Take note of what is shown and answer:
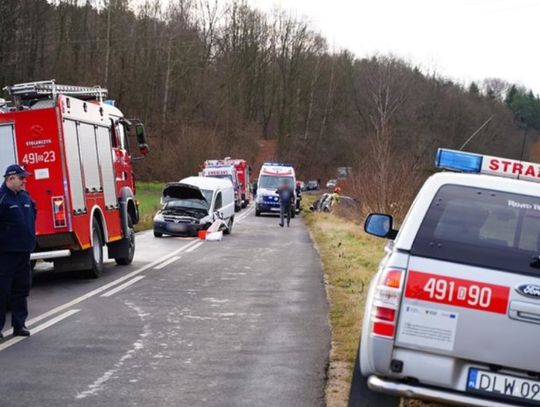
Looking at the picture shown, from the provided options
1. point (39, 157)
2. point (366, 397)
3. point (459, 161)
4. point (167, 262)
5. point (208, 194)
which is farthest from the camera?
point (208, 194)

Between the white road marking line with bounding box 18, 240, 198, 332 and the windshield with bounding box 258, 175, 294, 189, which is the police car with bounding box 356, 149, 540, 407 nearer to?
the white road marking line with bounding box 18, 240, 198, 332

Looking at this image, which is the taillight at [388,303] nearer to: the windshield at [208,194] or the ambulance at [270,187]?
the windshield at [208,194]

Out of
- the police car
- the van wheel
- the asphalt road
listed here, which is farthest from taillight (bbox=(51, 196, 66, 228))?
the van wheel

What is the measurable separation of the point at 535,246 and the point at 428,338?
98 centimetres

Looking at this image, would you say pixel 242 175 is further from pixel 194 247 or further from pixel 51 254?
pixel 51 254

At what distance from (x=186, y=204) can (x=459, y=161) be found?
19611 millimetres

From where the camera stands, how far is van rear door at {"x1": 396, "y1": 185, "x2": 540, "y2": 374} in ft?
15.5

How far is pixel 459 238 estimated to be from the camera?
199 inches

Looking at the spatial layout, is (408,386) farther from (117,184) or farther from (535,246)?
(117,184)

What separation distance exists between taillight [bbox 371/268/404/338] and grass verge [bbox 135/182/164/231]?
80.2 feet

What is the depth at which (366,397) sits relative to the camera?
5.38 metres

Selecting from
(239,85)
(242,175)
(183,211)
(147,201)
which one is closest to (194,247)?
(183,211)

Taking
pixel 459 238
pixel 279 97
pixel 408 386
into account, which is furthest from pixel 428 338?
pixel 279 97

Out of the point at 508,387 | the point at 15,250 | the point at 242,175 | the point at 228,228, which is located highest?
the point at 508,387
